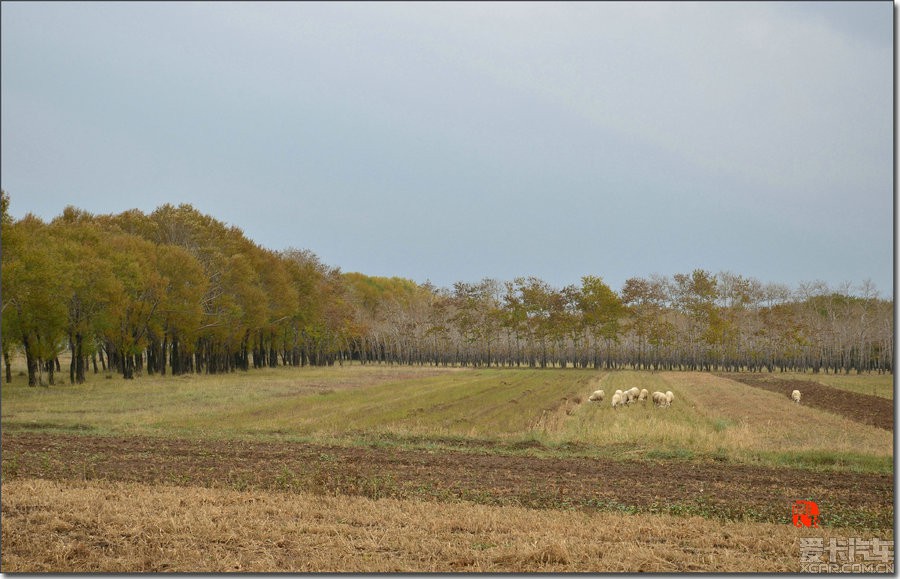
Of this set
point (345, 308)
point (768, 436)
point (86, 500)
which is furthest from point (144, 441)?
point (345, 308)

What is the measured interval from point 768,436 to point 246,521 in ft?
62.2

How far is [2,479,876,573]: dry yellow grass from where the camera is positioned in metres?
9.18

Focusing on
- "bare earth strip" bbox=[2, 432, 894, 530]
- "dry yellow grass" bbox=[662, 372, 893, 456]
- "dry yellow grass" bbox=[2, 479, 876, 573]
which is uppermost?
"dry yellow grass" bbox=[2, 479, 876, 573]

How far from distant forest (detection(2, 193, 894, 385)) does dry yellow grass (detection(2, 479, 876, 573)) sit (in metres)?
30.4

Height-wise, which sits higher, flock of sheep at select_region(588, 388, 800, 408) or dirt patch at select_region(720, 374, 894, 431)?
flock of sheep at select_region(588, 388, 800, 408)

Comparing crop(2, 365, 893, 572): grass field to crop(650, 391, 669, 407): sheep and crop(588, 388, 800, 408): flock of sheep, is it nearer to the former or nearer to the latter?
crop(650, 391, 669, 407): sheep

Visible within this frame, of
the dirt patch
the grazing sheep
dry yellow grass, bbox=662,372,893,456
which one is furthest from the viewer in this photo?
the grazing sheep

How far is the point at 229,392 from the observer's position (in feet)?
145

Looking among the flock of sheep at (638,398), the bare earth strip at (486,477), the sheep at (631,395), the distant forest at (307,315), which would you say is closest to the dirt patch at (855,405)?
the flock of sheep at (638,398)

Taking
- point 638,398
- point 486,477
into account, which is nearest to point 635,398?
point 638,398

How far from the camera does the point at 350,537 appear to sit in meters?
10.6

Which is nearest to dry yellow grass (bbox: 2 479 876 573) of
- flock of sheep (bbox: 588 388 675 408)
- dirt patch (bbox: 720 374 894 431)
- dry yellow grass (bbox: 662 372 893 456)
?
dry yellow grass (bbox: 662 372 893 456)

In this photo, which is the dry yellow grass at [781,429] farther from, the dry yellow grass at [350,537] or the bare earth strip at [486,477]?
the dry yellow grass at [350,537]

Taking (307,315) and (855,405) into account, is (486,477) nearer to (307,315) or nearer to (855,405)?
(855,405)
